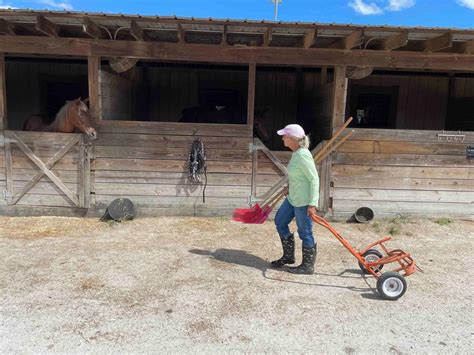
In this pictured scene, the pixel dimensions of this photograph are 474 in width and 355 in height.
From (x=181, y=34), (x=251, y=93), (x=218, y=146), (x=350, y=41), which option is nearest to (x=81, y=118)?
(x=181, y=34)

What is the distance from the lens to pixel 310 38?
5.85m

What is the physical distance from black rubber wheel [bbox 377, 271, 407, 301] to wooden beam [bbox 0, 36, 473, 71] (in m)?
3.89

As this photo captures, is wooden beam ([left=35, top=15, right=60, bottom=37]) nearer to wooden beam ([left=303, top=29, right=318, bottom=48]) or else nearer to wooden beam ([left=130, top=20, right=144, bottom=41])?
wooden beam ([left=130, top=20, right=144, bottom=41])

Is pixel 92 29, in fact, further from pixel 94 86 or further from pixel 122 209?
pixel 122 209

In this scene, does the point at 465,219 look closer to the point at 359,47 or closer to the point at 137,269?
the point at 359,47

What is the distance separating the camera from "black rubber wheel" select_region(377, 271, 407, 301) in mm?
3666

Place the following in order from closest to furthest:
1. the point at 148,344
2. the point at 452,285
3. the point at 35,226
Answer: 1. the point at 148,344
2. the point at 452,285
3. the point at 35,226

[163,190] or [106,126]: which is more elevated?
[106,126]

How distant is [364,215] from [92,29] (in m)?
5.21

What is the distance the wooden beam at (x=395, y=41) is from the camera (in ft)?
18.7

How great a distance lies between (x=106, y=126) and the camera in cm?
633

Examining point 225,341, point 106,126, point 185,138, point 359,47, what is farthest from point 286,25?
point 225,341

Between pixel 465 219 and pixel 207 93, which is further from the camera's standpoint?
pixel 207 93

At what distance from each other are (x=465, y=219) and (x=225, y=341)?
559cm
